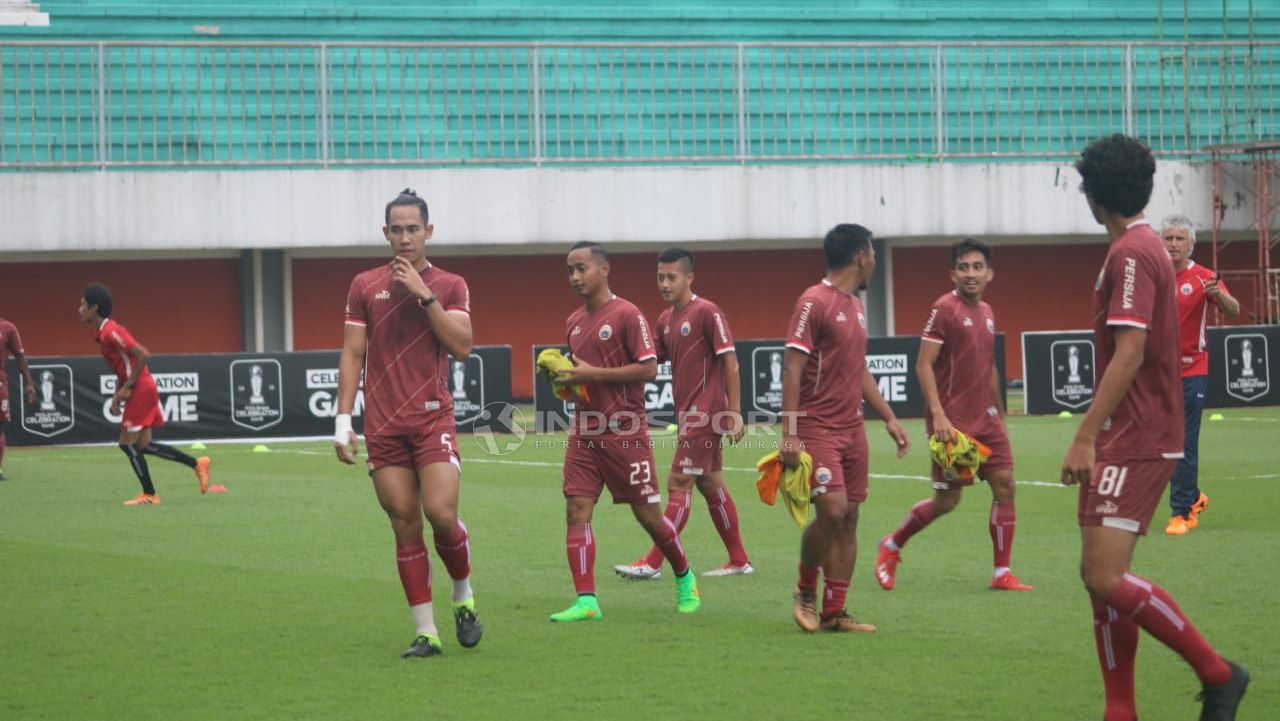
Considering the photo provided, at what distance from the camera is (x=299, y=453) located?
71.1 feet


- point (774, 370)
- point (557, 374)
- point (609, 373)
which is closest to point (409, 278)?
point (557, 374)

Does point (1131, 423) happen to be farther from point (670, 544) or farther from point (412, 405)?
point (670, 544)

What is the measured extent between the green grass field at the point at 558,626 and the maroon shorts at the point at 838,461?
75 cm

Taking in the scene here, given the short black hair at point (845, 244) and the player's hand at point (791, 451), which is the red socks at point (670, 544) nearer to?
the player's hand at point (791, 451)

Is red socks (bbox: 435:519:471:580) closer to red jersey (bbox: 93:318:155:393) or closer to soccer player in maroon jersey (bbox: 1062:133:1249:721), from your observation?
soccer player in maroon jersey (bbox: 1062:133:1249:721)

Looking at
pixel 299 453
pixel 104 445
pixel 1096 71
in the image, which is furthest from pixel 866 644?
pixel 1096 71

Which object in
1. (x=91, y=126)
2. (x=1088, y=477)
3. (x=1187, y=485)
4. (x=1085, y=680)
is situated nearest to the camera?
(x=1088, y=477)

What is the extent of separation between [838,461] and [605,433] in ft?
4.61

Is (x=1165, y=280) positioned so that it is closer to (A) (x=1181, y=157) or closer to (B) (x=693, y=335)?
(B) (x=693, y=335)

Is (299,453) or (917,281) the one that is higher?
(917,281)

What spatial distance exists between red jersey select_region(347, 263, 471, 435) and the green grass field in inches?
45.8

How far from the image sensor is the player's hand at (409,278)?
7277mm

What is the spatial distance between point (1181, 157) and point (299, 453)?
18.6 metres

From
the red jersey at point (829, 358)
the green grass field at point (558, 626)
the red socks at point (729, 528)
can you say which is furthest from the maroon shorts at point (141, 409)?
the red jersey at point (829, 358)
